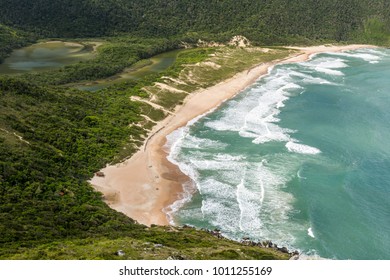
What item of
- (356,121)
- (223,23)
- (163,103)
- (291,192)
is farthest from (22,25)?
(291,192)

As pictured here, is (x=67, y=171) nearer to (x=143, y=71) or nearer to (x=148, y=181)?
(x=148, y=181)

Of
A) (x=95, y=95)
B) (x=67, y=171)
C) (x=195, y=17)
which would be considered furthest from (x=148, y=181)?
(x=195, y=17)

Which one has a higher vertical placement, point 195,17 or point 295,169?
point 195,17

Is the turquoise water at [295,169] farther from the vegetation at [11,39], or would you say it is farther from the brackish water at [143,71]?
the vegetation at [11,39]

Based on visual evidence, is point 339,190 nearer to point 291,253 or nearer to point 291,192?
point 291,192

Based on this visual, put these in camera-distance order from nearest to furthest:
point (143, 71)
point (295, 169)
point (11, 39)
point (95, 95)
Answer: point (295, 169), point (95, 95), point (143, 71), point (11, 39)
